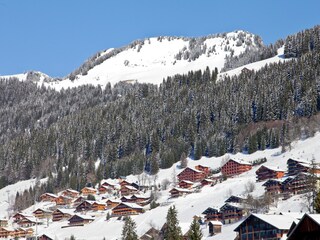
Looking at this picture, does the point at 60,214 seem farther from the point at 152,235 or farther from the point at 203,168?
the point at 152,235

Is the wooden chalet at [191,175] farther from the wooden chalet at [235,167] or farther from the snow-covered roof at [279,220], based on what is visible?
the snow-covered roof at [279,220]

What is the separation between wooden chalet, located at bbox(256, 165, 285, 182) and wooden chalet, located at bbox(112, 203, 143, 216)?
2804cm

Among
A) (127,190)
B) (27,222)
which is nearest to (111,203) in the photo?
(127,190)

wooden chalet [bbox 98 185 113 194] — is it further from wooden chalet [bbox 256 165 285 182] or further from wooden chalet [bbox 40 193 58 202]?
wooden chalet [bbox 256 165 285 182]

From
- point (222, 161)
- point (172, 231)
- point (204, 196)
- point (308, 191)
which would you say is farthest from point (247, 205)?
point (222, 161)

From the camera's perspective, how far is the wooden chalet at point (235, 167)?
159000 mm

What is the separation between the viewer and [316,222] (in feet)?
139

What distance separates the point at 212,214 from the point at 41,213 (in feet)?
234

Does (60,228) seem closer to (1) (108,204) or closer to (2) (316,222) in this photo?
(1) (108,204)

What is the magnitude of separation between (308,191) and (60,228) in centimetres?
6656

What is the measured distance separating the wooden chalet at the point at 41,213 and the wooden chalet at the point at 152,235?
210 feet

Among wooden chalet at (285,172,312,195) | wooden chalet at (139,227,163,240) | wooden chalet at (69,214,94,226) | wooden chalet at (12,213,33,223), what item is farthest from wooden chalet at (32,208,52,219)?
wooden chalet at (285,172,312,195)

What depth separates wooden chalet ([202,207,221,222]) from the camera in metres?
119

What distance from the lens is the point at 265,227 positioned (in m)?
90.7
